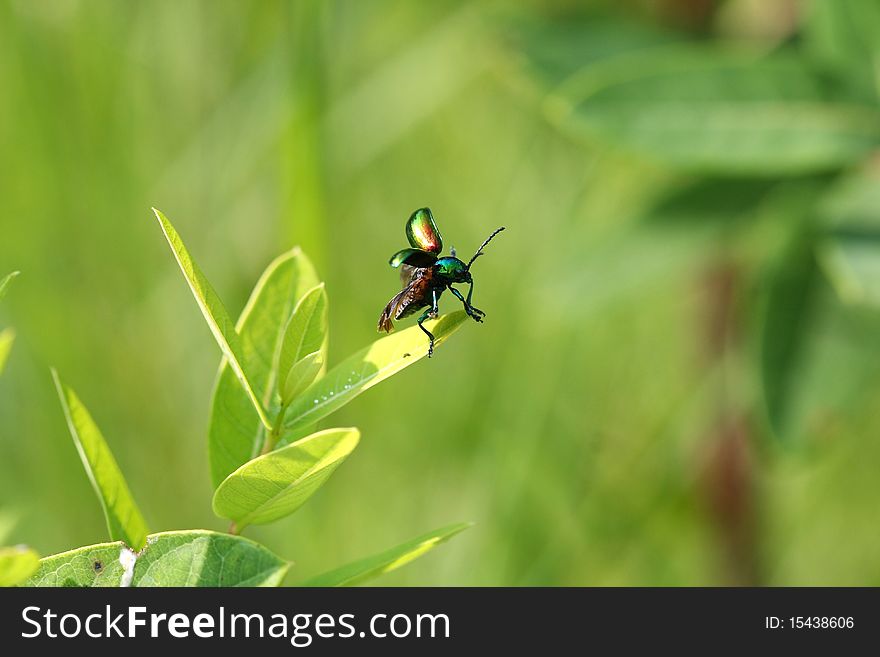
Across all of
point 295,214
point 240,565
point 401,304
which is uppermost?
point 295,214

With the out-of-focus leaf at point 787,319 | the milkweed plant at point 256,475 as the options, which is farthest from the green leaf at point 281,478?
the out-of-focus leaf at point 787,319

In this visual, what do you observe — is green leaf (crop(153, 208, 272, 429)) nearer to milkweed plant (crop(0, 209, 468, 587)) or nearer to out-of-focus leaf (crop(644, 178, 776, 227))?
milkweed plant (crop(0, 209, 468, 587))

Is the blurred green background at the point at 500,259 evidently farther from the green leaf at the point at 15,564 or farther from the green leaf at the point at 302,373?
the green leaf at the point at 15,564

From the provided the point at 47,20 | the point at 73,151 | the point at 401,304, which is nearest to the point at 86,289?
the point at 73,151

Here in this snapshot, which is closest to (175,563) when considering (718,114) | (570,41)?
(718,114)

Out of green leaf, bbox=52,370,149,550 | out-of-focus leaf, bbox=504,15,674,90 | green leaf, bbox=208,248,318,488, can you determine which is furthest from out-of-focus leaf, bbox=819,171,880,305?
green leaf, bbox=52,370,149,550
